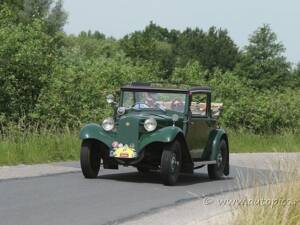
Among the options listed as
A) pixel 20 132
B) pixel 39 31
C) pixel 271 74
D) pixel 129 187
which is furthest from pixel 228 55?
pixel 129 187

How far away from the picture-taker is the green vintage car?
511 inches

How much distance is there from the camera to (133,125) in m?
13.1

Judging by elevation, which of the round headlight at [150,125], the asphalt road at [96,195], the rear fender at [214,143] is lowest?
the asphalt road at [96,195]

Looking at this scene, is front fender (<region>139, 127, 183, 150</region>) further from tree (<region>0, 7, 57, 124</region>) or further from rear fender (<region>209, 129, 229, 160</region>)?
tree (<region>0, 7, 57, 124</region>)

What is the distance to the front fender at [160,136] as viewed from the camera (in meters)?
12.7

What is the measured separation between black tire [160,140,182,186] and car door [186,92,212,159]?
2.19 ft

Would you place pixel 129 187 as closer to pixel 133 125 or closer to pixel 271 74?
pixel 133 125

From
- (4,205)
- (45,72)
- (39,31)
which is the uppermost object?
(39,31)

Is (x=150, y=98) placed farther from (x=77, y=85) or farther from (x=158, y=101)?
(x=77, y=85)

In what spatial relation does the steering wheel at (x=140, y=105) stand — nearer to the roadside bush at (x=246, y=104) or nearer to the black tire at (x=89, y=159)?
the black tire at (x=89, y=159)

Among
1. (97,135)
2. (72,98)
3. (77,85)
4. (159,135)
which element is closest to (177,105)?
(159,135)

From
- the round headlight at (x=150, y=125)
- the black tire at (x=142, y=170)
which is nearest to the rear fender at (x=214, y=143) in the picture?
the black tire at (x=142, y=170)

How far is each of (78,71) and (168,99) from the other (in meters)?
13.9

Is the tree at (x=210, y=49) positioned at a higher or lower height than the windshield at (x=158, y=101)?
higher
